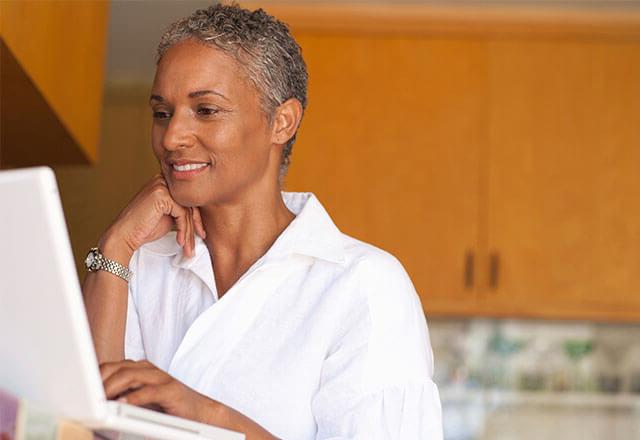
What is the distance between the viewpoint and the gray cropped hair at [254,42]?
161cm

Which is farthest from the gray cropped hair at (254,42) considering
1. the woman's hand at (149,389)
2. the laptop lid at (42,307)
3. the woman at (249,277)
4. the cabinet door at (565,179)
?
the cabinet door at (565,179)

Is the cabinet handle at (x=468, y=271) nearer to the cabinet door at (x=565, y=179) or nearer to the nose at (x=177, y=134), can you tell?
the cabinet door at (x=565, y=179)

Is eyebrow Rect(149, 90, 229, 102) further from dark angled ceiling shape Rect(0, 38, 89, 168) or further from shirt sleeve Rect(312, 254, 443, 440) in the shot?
dark angled ceiling shape Rect(0, 38, 89, 168)

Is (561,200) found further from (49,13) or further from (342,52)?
(49,13)

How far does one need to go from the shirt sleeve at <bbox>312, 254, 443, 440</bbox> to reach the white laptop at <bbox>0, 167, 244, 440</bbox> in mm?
551

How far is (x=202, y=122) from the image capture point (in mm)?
1571

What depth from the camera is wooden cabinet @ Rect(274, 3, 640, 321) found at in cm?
379

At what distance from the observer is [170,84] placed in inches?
62.1

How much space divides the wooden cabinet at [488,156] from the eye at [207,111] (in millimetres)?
2237

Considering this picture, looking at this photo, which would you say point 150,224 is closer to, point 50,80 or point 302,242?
point 302,242

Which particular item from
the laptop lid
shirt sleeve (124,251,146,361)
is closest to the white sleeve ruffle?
shirt sleeve (124,251,146,361)

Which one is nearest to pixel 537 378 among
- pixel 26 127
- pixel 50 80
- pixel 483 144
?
pixel 483 144

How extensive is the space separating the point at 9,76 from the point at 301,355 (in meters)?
1.12

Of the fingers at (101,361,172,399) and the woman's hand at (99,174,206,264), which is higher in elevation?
the woman's hand at (99,174,206,264)
